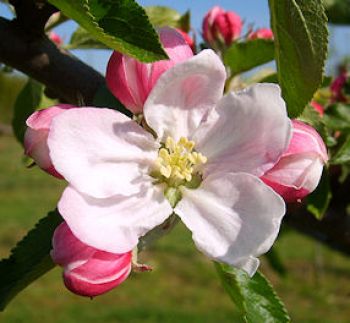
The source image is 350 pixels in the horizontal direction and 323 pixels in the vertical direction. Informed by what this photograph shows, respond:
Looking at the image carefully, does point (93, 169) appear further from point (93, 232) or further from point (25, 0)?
point (25, 0)

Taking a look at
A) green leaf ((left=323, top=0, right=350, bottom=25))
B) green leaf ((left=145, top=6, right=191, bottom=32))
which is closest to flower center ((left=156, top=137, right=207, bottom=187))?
green leaf ((left=145, top=6, right=191, bottom=32))

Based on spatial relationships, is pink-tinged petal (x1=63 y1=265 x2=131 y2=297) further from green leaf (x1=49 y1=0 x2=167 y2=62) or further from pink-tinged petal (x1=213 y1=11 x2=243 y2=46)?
pink-tinged petal (x1=213 y1=11 x2=243 y2=46)

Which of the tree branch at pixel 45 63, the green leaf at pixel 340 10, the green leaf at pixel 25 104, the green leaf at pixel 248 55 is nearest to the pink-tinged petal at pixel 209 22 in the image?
the green leaf at pixel 248 55

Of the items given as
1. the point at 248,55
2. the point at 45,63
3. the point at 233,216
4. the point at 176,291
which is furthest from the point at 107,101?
the point at 176,291

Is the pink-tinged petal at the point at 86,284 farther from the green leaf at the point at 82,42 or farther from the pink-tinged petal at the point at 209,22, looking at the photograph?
the pink-tinged petal at the point at 209,22

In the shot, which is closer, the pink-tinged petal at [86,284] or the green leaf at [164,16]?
the pink-tinged petal at [86,284]
